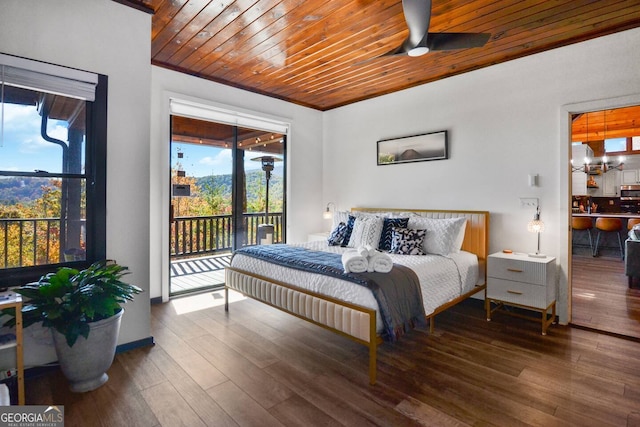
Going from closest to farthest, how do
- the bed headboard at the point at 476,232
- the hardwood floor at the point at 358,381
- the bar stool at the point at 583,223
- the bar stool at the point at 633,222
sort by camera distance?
the hardwood floor at the point at 358,381 < the bed headboard at the point at 476,232 < the bar stool at the point at 633,222 < the bar stool at the point at 583,223

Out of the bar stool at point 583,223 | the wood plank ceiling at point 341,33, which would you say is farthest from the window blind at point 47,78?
the bar stool at point 583,223

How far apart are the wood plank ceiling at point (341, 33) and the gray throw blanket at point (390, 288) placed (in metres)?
2.11

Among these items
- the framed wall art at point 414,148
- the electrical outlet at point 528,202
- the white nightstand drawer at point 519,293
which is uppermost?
the framed wall art at point 414,148

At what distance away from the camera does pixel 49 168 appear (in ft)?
8.00

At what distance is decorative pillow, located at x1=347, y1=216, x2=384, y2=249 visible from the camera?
3793 mm

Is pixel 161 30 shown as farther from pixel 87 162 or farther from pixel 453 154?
pixel 453 154

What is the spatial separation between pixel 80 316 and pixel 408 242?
2859 mm

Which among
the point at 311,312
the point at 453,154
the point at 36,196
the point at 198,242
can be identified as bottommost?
the point at 311,312

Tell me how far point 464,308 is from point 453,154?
1.87 meters

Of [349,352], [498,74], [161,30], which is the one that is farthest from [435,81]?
[349,352]

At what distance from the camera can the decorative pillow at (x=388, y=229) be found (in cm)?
374

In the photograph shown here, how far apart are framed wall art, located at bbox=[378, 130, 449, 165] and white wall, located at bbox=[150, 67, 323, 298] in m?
1.29

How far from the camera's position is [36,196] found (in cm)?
243

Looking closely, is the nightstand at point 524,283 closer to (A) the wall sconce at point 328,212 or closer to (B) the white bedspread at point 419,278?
(B) the white bedspread at point 419,278
